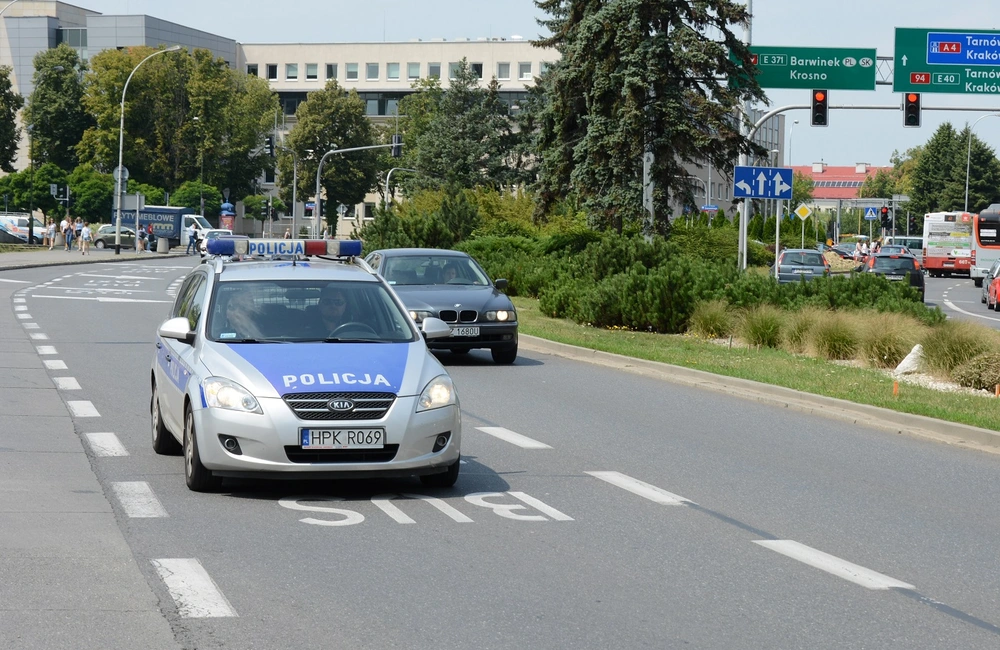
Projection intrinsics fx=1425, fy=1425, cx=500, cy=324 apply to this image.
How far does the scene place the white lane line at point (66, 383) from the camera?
14992 mm

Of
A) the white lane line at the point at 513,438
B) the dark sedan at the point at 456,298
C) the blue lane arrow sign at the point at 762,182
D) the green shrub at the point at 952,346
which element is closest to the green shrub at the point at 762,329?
the green shrub at the point at 952,346

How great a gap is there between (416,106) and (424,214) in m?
83.2

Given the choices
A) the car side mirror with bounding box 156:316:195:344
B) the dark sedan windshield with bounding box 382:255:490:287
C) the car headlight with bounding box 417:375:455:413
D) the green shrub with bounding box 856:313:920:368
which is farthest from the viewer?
the dark sedan windshield with bounding box 382:255:490:287

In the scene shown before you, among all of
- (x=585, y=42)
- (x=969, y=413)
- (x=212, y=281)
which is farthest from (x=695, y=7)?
(x=212, y=281)

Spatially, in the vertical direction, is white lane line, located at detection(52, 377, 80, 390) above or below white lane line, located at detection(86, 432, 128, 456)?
below

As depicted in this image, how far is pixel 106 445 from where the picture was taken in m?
11.0

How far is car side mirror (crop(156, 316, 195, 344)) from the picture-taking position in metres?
9.59

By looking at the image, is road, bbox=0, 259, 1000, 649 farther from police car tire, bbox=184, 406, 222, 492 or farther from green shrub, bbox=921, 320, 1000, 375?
green shrub, bbox=921, 320, 1000, 375

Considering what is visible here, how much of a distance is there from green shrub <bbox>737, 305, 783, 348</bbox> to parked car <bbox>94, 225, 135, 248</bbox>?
66921 millimetres

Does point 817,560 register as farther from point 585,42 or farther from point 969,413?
point 585,42

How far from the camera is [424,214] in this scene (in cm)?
4162

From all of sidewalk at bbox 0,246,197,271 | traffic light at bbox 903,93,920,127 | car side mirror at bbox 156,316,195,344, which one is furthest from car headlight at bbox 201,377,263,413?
sidewalk at bbox 0,246,197,271

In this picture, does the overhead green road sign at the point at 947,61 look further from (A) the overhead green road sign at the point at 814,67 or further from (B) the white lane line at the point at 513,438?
(B) the white lane line at the point at 513,438

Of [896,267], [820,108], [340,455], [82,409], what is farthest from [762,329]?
[896,267]
